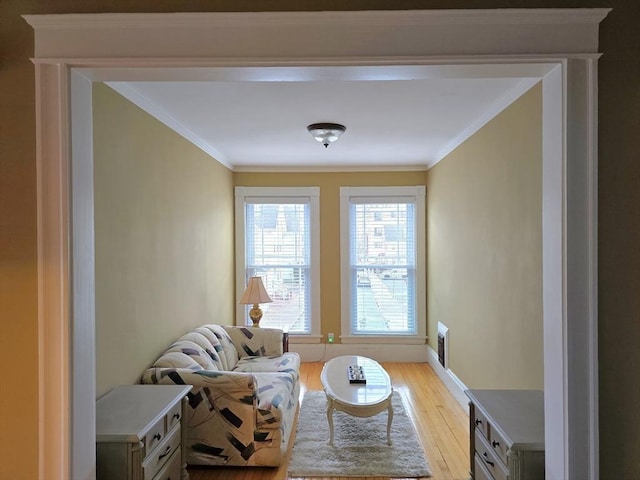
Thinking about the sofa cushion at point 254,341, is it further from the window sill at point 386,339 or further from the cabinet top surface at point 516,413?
the cabinet top surface at point 516,413

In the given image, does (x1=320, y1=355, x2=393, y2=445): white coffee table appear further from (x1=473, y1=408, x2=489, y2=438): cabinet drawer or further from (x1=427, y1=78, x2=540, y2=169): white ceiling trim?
(x1=427, y1=78, x2=540, y2=169): white ceiling trim

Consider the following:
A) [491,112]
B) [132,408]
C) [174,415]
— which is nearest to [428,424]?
[174,415]

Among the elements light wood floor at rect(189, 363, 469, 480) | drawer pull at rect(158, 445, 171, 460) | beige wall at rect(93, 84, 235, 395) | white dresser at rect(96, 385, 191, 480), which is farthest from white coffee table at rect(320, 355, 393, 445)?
beige wall at rect(93, 84, 235, 395)

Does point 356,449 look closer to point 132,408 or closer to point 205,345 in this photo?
point 205,345

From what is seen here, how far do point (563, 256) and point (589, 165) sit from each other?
1.14 feet

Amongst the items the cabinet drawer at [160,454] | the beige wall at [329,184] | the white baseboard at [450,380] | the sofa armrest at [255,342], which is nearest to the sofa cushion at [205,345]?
the sofa armrest at [255,342]

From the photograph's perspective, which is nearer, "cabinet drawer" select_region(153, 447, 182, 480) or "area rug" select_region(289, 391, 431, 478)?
"cabinet drawer" select_region(153, 447, 182, 480)

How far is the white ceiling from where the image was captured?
2.67 metres

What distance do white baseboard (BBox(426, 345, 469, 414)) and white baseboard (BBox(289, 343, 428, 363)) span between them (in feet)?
0.70

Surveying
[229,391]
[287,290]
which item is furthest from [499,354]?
[287,290]

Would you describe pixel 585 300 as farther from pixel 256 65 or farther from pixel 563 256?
pixel 256 65

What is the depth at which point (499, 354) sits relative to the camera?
319 centimetres

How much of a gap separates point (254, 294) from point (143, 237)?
192 centimetres

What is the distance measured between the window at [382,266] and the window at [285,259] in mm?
437
